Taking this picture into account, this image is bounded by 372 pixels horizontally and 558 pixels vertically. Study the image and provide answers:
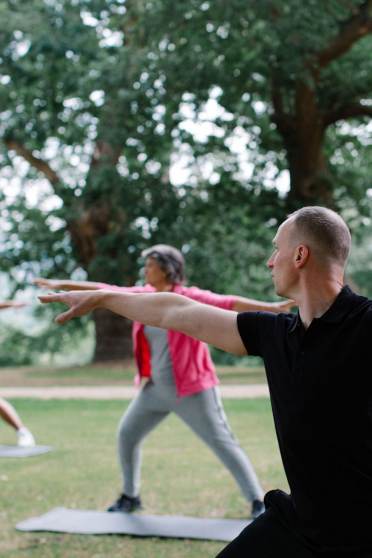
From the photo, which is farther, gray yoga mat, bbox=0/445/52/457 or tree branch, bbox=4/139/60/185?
tree branch, bbox=4/139/60/185

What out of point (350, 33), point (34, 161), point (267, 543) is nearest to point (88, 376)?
point (34, 161)

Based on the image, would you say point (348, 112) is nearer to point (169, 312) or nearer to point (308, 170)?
point (308, 170)

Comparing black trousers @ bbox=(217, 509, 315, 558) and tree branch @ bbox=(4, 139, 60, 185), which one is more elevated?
tree branch @ bbox=(4, 139, 60, 185)

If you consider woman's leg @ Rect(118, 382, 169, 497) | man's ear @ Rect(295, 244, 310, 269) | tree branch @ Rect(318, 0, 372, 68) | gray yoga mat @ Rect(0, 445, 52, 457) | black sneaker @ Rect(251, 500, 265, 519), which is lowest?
gray yoga mat @ Rect(0, 445, 52, 457)

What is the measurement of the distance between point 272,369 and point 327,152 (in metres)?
19.8

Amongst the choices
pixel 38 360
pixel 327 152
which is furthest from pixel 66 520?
pixel 38 360

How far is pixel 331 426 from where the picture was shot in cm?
256

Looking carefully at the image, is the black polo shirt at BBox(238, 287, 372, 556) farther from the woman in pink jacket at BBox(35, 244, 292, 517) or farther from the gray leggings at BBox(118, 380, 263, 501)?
the gray leggings at BBox(118, 380, 263, 501)

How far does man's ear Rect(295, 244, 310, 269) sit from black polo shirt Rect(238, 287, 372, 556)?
0.17m

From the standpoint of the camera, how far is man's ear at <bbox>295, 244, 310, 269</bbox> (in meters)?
2.72

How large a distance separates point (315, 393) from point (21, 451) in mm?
7000

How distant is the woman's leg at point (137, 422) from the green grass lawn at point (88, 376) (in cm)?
1312

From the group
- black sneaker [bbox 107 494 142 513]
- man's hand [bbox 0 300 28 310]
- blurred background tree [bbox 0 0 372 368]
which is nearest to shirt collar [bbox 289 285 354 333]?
man's hand [bbox 0 300 28 310]

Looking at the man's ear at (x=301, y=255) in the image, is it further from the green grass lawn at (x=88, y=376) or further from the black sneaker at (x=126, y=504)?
the green grass lawn at (x=88, y=376)
